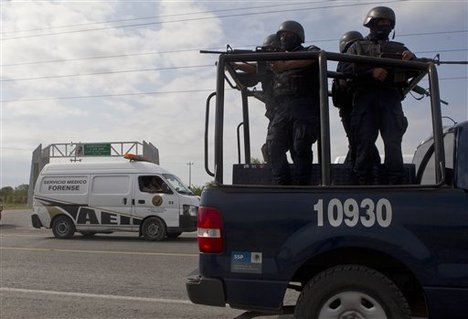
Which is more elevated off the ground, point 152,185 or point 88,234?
point 152,185

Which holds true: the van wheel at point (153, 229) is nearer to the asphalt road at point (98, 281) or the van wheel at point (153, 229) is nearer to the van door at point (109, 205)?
the van door at point (109, 205)

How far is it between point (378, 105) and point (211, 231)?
1.72 metres

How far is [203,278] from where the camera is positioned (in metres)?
4.00

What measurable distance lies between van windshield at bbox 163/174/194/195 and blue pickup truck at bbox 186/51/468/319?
37.0 ft

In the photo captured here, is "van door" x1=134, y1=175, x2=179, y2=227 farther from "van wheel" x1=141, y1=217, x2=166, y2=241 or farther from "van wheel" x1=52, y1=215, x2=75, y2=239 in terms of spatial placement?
"van wheel" x1=52, y1=215, x2=75, y2=239

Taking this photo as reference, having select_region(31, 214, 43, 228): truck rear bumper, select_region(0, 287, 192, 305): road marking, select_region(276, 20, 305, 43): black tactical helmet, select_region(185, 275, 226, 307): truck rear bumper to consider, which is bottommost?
select_region(0, 287, 192, 305): road marking

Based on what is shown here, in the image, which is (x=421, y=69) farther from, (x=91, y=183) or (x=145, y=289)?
(x=91, y=183)

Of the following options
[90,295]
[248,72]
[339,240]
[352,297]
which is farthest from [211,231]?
[90,295]

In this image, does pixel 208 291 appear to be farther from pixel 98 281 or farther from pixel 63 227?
pixel 63 227

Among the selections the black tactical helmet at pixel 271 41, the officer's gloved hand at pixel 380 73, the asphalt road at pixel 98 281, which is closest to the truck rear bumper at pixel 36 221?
the asphalt road at pixel 98 281

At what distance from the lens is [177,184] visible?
15.6 meters

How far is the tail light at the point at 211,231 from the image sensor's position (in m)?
3.93

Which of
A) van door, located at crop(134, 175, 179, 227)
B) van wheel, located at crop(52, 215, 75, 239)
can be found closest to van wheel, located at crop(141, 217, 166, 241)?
van door, located at crop(134, 175, 179, 227)

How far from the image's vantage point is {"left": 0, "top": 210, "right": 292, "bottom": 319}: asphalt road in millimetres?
6234
